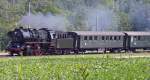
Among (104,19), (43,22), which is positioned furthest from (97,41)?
(104,19)

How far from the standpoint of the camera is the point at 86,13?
65.2 m

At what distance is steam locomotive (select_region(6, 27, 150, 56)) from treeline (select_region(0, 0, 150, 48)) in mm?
11529

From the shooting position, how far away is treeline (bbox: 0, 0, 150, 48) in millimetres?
62688

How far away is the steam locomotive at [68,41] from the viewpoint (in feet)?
139

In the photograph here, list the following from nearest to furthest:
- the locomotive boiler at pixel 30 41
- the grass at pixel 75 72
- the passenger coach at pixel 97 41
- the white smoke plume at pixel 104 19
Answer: the grass at pixel 75 72 < the locomotive boiler at pixel 30 41 < the passenger coach at pixel 97 41 < the white smoke plume at pixel 104 19

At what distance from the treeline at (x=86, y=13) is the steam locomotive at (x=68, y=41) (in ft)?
37.8

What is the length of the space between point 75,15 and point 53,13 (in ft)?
11.9

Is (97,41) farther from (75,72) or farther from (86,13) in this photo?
(75,72)

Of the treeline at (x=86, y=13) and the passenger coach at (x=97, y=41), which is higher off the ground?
the treeline at (x=86, y=13)

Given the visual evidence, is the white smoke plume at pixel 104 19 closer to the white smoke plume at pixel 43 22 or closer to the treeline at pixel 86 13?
the treeline at pixel 86 13

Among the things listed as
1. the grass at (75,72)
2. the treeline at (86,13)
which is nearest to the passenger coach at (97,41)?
the treeline at (86,13)

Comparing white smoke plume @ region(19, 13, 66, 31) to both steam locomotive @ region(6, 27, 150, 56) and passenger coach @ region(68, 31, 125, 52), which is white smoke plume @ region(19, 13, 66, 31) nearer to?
passenger coach @ region(68, 31, 125, 52)

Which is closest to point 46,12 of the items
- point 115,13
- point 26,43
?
point 115,13

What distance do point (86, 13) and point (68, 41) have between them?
20.6m
